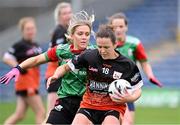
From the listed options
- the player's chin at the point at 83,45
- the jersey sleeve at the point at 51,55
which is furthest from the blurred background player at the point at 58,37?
the player's chin at the point at 83,45

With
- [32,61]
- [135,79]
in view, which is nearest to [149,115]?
[32,61]

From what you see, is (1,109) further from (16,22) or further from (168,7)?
(168,7)

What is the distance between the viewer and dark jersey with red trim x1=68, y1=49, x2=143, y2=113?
841cm

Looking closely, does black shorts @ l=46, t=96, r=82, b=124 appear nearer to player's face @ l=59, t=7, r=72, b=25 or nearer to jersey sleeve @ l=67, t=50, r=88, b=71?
jersey sleeve @ l=67, t=50, r=88, b=71

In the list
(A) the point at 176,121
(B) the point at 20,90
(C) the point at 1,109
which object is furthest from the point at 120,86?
(C) the point at 1,109

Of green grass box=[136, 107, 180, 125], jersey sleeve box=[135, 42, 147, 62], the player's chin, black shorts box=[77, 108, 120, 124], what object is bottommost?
green grass box=[136, 107, 180, 125]

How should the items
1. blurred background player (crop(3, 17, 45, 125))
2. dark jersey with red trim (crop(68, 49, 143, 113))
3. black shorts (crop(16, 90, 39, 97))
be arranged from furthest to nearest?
black shorts (crop(16, 90, 39, 97))
blurred background player (crop(3, 17, 45, 125))
dark jersey with red trim (crop(68, 49, 143, 113))

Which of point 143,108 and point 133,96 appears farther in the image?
point 143,108

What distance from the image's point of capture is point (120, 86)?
8.19 m

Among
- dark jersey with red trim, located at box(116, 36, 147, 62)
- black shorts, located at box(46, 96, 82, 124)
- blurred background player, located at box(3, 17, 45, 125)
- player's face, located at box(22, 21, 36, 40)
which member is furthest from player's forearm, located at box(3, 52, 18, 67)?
black shorts, located at box(46, 96, 82, 124)

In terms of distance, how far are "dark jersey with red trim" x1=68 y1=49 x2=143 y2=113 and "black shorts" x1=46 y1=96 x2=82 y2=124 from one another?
485mm

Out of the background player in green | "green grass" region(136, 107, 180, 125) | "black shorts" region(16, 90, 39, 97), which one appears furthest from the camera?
"green grass" region(136, 107, 180, 125)

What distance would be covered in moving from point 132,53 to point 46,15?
11.5m

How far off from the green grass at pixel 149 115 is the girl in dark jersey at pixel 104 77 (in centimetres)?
668
